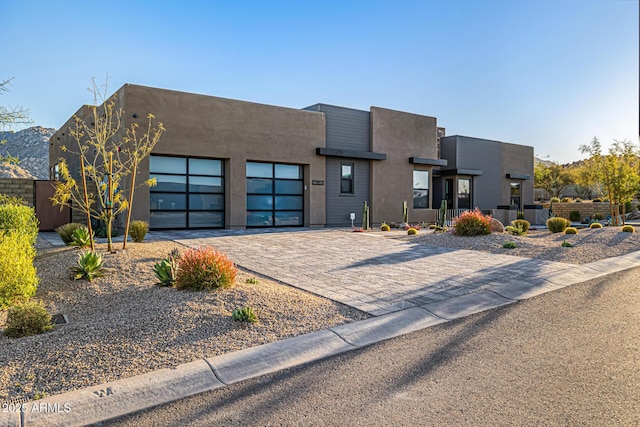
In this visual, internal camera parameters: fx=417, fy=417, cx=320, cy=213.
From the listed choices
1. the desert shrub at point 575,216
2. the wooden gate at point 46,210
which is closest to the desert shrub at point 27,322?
the wooden gate at point 46,210

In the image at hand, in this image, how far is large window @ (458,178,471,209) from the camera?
25.9m

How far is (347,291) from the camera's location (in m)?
6.52

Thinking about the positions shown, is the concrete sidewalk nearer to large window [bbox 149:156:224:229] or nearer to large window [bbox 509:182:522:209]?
large window [bbox 149:156:224:229]

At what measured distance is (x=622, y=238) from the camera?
12.6m

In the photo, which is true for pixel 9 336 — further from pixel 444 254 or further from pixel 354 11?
pixel 354 11

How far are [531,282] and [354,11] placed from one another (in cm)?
957

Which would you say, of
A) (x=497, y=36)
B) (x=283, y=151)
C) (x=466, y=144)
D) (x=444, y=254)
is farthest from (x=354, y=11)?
(x=466, y=144)

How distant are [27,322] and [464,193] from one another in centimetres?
2511

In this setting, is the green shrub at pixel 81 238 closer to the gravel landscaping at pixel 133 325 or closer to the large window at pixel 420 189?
the gravel landscaping at pixel 133 325

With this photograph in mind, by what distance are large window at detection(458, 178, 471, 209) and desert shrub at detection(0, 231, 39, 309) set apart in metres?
23.9

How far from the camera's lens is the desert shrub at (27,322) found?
175 inches

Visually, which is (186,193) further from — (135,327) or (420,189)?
(420,189)

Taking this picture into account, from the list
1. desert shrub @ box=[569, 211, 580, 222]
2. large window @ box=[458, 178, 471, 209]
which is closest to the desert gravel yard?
large window @ box=[458, 178, 471, 209]

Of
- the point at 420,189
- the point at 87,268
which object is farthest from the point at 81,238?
the point at 420,189
